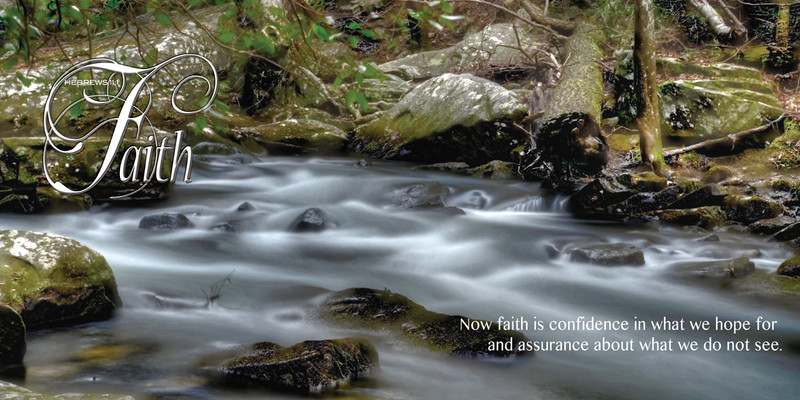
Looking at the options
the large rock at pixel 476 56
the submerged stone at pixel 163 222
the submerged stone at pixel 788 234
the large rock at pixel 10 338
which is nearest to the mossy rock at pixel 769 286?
the submerged stone at pixel 788 234

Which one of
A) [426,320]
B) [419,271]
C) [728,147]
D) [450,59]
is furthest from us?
[450,59]

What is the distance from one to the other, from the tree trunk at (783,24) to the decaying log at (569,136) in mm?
3571

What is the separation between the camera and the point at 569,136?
8.30 metres

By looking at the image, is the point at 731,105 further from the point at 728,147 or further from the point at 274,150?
the point at 274,150

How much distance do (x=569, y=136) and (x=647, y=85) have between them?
117 centimetres

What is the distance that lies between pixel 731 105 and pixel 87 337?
9010 millimetres

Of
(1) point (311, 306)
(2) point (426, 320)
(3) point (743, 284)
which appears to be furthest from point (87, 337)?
(3) point (743, 284)

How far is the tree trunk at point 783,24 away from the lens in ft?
33.7

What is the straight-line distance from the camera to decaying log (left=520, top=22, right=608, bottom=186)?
8.19 m

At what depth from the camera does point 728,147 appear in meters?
8.68

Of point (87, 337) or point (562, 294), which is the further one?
point (562, 294)

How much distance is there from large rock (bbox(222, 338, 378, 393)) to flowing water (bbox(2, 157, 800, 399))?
0.10 metres

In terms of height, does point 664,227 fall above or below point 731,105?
below

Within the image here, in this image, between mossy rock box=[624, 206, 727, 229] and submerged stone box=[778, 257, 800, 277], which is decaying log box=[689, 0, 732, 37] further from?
submerged stone box=[778, 257, 800, 277]
